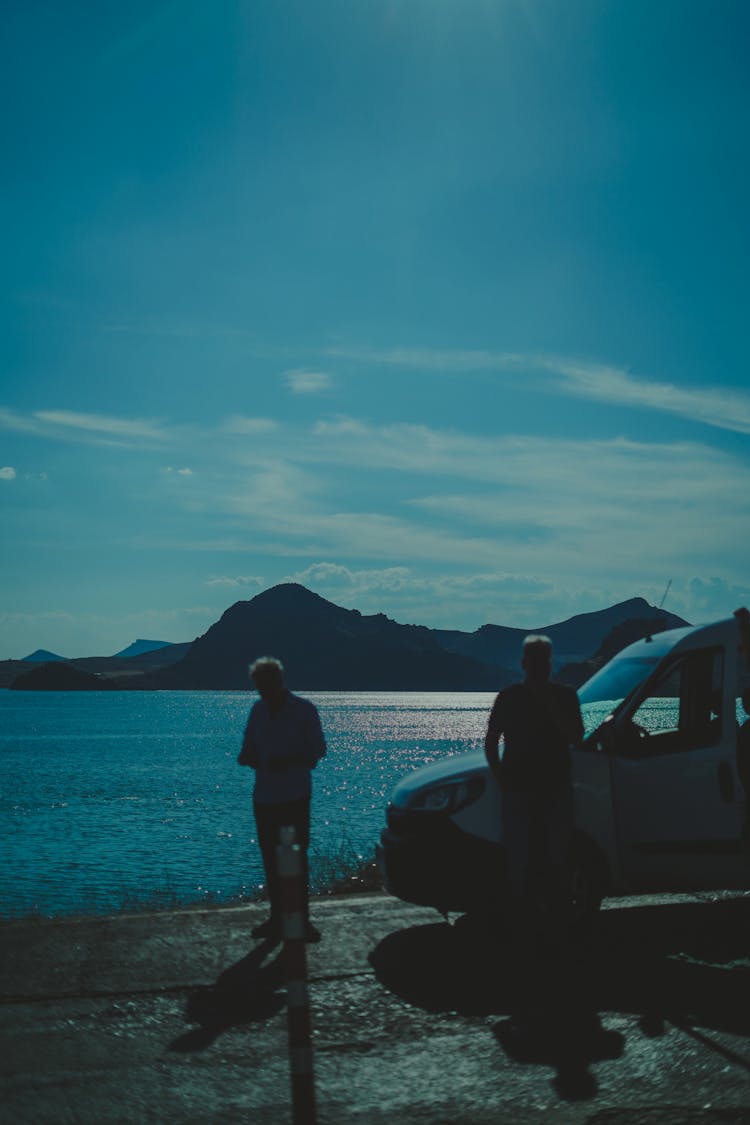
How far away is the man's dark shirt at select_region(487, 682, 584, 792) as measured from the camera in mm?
6863

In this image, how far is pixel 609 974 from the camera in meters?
6.39

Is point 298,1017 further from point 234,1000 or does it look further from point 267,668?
point 267,668

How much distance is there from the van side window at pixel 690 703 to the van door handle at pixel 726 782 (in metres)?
0.18

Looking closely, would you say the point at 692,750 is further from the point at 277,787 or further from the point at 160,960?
the point at 160,960

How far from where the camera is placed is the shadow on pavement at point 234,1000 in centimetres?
534

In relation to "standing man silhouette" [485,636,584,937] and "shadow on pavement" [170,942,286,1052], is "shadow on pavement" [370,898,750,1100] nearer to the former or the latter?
"standing man silhouette" [485,636,584,937]

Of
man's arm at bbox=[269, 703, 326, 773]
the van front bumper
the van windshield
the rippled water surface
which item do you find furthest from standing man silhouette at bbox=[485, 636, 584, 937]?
the rippled water surface

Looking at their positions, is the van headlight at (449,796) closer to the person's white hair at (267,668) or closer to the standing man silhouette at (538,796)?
the standing man silhouette at (538,796)

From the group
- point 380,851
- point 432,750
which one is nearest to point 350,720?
point 432,750

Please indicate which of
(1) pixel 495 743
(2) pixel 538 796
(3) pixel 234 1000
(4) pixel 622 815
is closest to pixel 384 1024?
(3) pixel 234 1000

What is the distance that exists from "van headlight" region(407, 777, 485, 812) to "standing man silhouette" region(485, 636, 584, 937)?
0.27 m

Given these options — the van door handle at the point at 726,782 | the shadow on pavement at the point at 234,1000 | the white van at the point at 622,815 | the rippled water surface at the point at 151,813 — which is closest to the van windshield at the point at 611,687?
the white van at the point at 622,815

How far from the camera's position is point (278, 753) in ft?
24.6

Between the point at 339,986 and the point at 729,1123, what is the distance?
2490 millimetres
